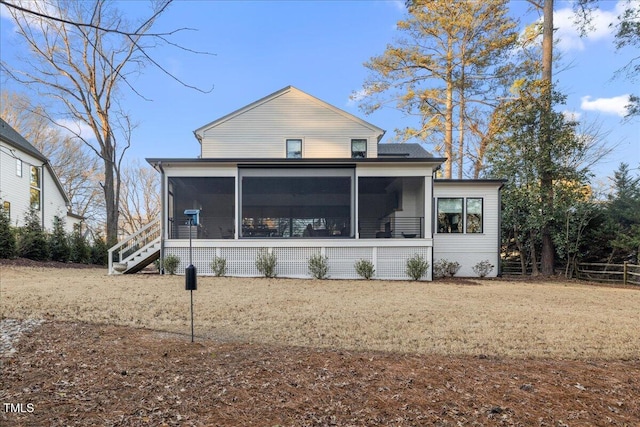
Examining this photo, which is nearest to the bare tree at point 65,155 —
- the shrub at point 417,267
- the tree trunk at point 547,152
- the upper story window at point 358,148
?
the upper story window at point 358,148

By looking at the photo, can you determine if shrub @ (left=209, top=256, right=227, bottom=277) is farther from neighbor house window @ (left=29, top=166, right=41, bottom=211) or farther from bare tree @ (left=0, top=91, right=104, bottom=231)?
bare tree @ (left=0, top=91, right=104, bottom=231)

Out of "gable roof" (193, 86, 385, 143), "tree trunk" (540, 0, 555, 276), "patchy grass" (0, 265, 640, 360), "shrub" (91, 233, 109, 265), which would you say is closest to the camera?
"patchy grass" (0, 265, 640, 360)

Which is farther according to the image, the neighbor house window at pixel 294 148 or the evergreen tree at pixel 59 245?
the evergreen tree at pixel 59 245

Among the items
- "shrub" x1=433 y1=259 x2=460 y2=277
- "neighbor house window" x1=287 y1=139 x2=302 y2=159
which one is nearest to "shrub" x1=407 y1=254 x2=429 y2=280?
"shrub" x1=433 y1=259 x2=460 y2=277

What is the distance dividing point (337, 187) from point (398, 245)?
428 centimetres

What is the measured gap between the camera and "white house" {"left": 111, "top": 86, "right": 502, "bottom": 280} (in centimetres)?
1191

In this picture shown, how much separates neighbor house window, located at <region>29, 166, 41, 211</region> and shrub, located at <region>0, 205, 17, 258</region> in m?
7.36

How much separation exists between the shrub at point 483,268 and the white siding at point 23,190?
63.6ft

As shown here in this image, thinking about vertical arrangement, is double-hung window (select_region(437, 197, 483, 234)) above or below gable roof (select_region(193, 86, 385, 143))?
below

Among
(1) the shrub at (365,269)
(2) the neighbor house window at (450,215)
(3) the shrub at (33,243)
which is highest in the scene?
(2) the neighbor house window at (450,215)

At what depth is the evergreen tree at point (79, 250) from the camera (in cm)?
1695

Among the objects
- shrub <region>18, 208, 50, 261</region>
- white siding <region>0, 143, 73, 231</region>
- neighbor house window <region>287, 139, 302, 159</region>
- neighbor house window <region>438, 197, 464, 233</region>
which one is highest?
neighbor house window <region>287, 139, 302, 159</region>

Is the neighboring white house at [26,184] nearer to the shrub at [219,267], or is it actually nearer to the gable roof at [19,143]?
the gable roof at [19,143]

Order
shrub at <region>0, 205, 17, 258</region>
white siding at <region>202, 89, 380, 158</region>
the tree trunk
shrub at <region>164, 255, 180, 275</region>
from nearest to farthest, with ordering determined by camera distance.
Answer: shrub at <region>164, 255, 180, 275</region> → shrub at <region>0, 205, 17, 258</region> → the tree trunk → white siding at <region>202, 89, 380, 158</region>
